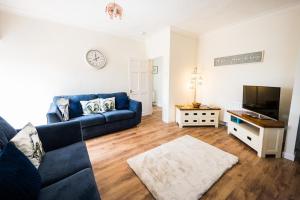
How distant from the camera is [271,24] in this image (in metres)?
2.63

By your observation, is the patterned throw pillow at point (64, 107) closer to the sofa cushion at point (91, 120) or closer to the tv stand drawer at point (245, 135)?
the sofa cushion at point (91, 120)

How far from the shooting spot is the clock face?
3.49 meters

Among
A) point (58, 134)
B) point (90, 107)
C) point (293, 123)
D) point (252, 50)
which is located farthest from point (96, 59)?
point (293, 123)

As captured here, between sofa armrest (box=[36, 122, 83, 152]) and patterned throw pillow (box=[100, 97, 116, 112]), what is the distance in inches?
57.4

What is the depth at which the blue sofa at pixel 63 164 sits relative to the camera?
3.16 ft

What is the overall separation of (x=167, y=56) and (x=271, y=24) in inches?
84.9

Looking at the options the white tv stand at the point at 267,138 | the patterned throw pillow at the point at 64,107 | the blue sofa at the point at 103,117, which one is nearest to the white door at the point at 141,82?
the blue sofa at the point at 103,117

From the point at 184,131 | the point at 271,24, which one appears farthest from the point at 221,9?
the point at 184,131

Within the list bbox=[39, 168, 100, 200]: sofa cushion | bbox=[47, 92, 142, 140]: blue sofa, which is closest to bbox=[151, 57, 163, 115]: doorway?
bbox=[47, 92, 142, 140]: blue sofa

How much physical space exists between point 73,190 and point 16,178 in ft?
1.14

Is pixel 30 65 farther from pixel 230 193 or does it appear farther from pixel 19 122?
pixel 230 193

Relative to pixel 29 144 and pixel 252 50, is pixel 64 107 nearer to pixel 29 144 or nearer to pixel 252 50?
pixel 29 144

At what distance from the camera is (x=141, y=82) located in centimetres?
442

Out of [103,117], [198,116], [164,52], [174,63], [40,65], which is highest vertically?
[164,52]
